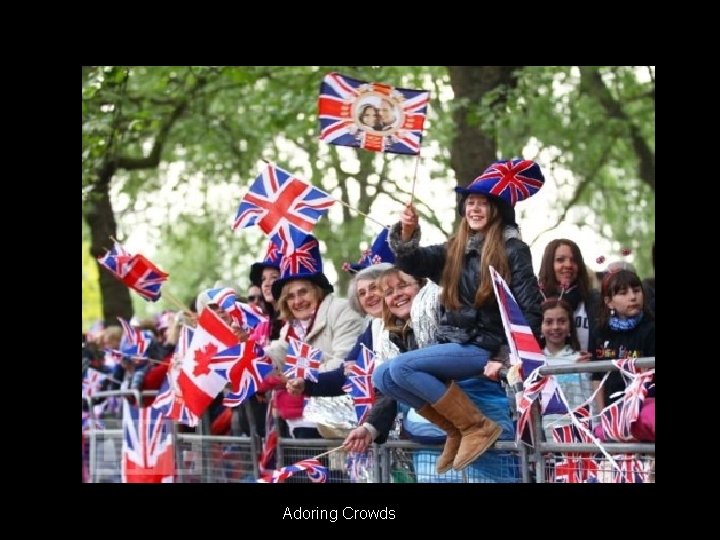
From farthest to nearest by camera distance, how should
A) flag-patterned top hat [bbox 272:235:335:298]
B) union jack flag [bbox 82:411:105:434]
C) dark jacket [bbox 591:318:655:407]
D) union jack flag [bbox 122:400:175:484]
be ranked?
union jack flag [bbox 82:411:105:434] < union jack flag [bbox 122:400:175:484] < flag-patterned top hat [bbox 272:235:335:298] < dark jacket [bbox 591:318:655:407]

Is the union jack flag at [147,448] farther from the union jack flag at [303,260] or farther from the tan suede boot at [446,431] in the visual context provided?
the tan suede boot at [446,431]

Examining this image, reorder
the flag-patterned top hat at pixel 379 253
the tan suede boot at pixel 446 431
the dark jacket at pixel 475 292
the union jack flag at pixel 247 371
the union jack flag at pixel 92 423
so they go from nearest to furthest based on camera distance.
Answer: the dark jacket at pixel 475 292, the tan suede boot at pixel 446 431, the flag-patterned top hat at pixel 379 253, the union jack flag at pixel 247 371, the union jack flag at pixel 92 423

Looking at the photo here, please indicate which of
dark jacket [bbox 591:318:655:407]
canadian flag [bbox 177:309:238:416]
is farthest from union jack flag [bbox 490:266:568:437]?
canadian flag [bbox 177:309:238:416]

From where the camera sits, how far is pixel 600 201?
26.3 metres

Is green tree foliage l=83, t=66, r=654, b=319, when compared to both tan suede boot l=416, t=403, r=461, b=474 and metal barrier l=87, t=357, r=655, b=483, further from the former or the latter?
tan suede boot l=416, t=403, r=461, b=474

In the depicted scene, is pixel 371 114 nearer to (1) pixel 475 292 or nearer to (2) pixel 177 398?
(1) pixel 475 292

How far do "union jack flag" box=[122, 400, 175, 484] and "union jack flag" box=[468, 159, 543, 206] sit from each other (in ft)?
15.4

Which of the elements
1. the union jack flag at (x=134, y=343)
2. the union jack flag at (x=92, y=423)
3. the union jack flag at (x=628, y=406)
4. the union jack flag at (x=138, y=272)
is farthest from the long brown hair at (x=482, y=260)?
the union jack flag at (x=92, y=423)

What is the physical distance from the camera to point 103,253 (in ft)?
72.3

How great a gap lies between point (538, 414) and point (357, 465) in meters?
1.99

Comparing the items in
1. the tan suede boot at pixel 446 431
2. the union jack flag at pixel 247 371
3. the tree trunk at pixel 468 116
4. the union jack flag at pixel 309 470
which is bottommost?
the union jack flag at pixel 309 470

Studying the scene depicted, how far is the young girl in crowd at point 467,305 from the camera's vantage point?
8609mm

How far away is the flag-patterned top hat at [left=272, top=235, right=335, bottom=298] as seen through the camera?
11.1m
